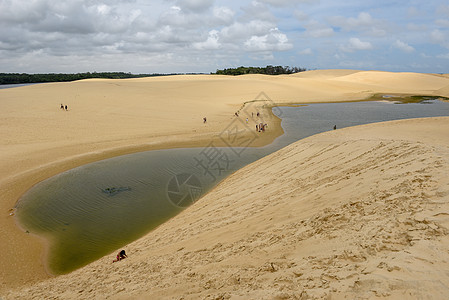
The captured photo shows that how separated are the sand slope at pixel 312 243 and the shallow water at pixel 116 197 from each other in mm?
1614

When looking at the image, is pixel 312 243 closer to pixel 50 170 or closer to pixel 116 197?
pixel 116 197

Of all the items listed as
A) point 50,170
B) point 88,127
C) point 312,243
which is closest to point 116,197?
point 50,170

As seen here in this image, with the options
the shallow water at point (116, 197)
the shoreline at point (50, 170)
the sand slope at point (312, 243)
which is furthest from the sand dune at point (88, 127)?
the sand slope at point (312, 243)

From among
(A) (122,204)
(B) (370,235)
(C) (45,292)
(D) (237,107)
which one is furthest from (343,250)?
(D) (237,107)

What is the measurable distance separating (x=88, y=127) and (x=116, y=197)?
1370cm

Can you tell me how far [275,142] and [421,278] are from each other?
17.2 metres

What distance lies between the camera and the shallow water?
355 inches

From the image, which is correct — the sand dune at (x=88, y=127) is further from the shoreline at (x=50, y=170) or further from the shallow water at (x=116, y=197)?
the shallow water at (x=116, y=197)

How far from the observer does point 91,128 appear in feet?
74.7

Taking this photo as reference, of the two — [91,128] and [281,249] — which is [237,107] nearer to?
[91,128]

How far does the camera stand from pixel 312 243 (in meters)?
4.34

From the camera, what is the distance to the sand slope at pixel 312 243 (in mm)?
3189

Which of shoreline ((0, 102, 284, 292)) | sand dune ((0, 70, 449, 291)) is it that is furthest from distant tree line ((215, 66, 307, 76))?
shoreline ((0, 102, 284, 292))

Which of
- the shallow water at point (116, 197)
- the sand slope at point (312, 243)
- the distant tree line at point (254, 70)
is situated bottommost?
the shallow water at point (116, 197)
